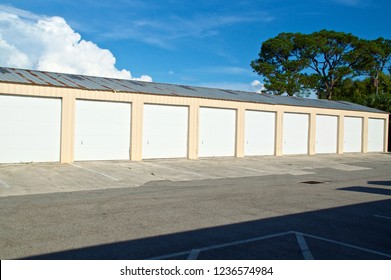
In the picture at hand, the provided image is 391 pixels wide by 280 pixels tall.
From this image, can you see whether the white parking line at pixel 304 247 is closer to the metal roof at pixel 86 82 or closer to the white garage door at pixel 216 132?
the metal roof at pixel 86 82

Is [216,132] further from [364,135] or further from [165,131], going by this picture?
[364,135]

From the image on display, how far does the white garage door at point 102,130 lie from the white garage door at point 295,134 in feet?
39.3

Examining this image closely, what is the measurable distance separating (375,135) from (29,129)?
28063 mm

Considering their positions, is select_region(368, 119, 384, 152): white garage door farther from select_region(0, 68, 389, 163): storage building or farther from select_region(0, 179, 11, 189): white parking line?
select_region(0, 179, 11, 189): white parking line

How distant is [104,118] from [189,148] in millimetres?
5234

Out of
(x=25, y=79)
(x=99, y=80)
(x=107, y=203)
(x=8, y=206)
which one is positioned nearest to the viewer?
(x=8, y=206)

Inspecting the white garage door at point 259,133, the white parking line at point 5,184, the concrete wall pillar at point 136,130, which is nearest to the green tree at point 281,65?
the white garage door at point 259,133

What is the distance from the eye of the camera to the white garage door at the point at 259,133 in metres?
25.7

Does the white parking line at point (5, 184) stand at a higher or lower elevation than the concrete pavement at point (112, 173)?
lower

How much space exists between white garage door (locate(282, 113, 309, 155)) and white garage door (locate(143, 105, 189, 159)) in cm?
840

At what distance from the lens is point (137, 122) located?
20.9 meters

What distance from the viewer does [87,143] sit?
19.4 metres

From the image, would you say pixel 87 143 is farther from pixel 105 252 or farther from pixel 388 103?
pixel 388 103
